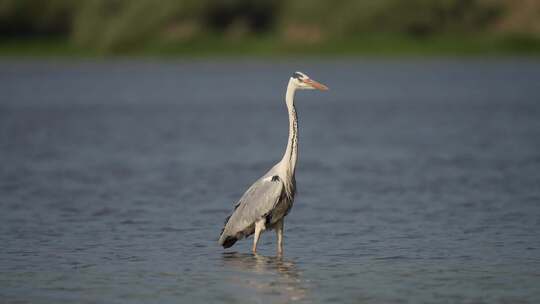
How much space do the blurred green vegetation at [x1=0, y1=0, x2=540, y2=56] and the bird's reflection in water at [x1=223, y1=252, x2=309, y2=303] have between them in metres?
57.5

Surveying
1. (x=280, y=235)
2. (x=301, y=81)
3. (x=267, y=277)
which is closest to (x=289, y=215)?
(x=280, y=235)

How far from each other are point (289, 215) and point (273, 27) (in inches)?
2375

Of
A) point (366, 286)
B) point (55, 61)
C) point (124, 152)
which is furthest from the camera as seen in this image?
point (55, 61)

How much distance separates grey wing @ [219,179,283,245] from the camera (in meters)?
11.2

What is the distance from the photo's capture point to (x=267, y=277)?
415 inches

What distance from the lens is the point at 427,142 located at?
25703 mm

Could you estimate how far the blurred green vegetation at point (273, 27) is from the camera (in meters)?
69.4

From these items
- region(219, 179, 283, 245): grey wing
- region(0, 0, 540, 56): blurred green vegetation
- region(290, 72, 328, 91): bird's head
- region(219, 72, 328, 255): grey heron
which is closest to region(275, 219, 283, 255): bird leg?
→ region(219, 72, 328, 255): grey heron

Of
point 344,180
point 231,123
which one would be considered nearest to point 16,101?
point 231,123

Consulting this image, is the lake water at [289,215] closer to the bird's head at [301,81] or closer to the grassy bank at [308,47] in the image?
the bird's head at [301,81]

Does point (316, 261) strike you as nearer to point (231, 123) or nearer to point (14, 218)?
point (14, 218)

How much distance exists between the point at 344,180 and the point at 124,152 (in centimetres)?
782

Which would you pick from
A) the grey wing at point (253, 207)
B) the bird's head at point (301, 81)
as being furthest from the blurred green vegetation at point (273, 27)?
the grey wing at point (253, 207)

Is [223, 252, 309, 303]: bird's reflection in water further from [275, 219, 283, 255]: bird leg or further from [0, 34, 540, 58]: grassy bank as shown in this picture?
[0, 34, 540, 58]: grassy bank
